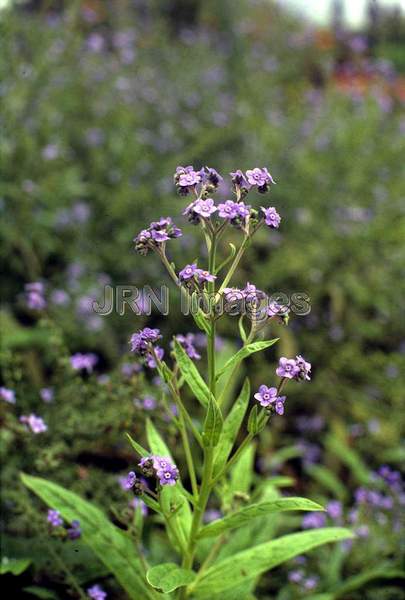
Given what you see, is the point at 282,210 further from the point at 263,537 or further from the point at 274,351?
the point at 263,537

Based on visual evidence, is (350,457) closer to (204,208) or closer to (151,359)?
(151,359)

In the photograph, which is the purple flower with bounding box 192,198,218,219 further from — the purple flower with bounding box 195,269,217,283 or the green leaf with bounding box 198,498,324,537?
the green leaf with bounding box 198,498,324,537

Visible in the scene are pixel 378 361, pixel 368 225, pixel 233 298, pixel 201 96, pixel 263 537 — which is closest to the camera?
pixel 233 298

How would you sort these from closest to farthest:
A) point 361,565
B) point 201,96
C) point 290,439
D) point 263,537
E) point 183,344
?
point 183,344
point 263,537
point 361,565
point 290,439
point 201,96

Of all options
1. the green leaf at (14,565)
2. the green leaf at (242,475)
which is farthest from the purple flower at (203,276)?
the green leaf at (14,565)

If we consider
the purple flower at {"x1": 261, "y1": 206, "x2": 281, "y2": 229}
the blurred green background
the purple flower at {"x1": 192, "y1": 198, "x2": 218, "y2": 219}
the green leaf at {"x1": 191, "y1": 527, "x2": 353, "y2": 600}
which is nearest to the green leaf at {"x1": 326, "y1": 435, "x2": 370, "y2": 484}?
the blurred green background

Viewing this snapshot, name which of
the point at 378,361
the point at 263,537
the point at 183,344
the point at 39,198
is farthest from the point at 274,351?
the point at 183,344

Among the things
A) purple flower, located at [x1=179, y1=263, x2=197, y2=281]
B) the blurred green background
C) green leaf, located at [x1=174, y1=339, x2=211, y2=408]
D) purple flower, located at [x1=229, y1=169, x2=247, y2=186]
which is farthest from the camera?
the blurred green background
